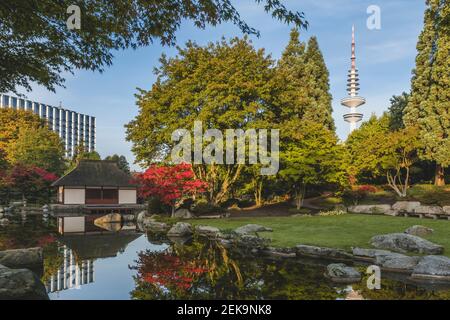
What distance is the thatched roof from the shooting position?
112 feet

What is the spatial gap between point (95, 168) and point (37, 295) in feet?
104

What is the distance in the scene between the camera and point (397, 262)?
29.1 feet

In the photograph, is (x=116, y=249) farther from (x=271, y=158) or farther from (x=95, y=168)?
(x=95, y=168)

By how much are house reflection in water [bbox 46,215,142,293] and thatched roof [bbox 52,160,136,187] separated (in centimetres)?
1617

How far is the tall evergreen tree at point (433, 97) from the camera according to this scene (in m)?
28.7

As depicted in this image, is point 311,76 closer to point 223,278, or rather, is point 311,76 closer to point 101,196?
point 101,196

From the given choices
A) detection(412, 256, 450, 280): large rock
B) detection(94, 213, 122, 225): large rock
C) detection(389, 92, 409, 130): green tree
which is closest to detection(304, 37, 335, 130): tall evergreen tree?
detection(389, 92, 409, 130): green tree

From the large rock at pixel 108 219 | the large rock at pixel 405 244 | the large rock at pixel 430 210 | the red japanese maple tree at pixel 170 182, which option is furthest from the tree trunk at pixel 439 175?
the large rock at pixel 108 219

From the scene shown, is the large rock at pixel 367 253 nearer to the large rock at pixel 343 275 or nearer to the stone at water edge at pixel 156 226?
the large rock at pixel 343 275

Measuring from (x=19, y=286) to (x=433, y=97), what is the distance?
34.1 metres

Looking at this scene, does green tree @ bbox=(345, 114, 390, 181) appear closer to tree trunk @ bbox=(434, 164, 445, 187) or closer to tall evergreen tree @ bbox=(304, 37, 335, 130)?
tall evergreen tree @ bbox=(304, 37, 335, 130)

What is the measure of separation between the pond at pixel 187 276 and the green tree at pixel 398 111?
33.2 m

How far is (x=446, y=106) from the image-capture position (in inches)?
1146

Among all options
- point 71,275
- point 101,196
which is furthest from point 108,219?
point 71,275
